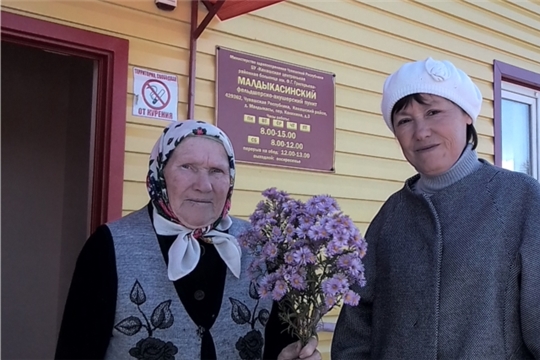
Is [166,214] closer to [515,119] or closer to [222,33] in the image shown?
[222,33]

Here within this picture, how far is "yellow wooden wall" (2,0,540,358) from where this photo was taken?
9.14 ft

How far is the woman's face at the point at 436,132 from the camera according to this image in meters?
1.67

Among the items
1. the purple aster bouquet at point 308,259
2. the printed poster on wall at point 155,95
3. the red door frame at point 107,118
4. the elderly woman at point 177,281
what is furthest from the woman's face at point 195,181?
the printed poster on wall at point 155,95

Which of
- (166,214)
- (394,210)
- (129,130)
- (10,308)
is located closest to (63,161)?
(10,308)

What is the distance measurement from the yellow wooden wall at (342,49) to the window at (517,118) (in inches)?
3.8

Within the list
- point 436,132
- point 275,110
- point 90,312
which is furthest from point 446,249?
point 275,110

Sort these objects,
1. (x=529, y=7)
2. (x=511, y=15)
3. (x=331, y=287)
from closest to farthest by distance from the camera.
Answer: (x=331, y=287) → (x=511, y=15) → (x=529, y=7)

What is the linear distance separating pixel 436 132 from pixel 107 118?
1.61 meters

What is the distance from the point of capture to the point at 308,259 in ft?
4.64

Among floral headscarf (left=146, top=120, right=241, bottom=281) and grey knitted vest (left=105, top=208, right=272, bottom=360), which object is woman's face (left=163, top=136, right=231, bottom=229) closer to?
floral headscarf (left=146, top=120, right=241, bottom=281)

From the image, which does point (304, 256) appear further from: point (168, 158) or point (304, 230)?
point (168, 158)

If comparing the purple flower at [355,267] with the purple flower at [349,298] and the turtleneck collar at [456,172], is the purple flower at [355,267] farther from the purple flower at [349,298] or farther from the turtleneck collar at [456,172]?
the turtleneck collar at [456,172]

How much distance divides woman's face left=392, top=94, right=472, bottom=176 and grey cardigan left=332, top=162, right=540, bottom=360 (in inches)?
3.3

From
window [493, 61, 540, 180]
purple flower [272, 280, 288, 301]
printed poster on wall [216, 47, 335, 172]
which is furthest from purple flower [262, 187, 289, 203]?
window [493, 61, 540, 180]
